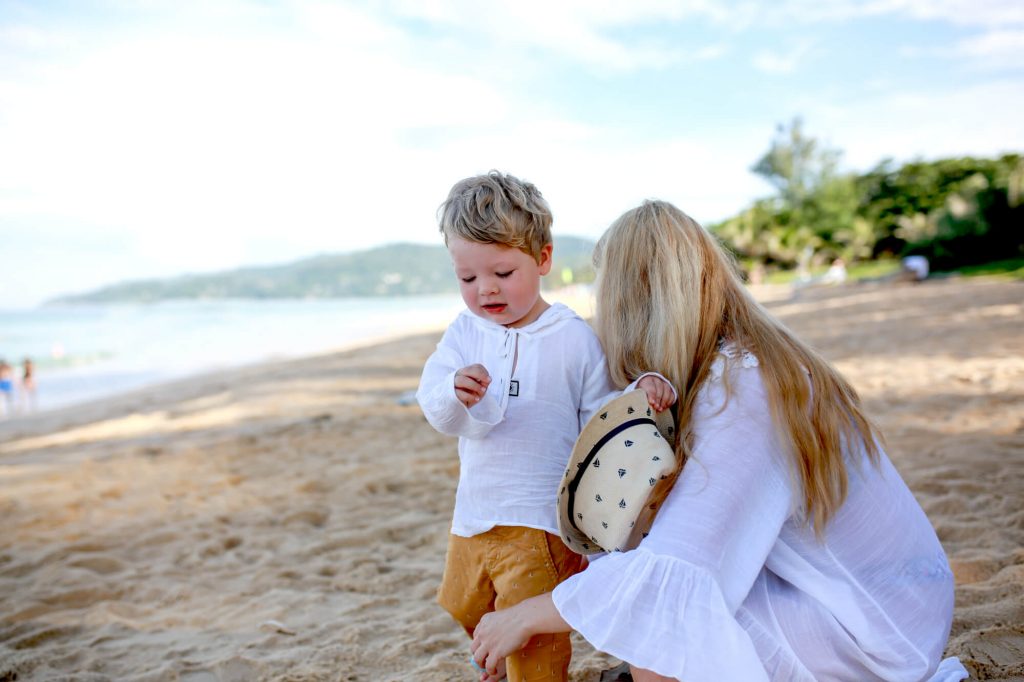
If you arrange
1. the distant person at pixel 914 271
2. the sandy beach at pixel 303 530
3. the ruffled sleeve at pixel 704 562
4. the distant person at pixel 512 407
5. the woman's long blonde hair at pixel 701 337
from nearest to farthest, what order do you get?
the ruffled sleeve at pixel 704 562
the woman's long blonde hair at pixel 701 337
the distant person at pixel 512 407
the sandy beach at pixel 303 530
the distant person at pixel 914 271

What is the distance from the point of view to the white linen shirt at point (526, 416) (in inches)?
73.8

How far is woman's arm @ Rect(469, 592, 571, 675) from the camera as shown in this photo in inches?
61.9

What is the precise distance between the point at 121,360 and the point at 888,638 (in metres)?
21.6

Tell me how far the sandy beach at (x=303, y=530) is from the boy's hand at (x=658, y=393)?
1105 mm

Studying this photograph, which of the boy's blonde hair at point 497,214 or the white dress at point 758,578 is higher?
the boy's blonde hair at point 497,214

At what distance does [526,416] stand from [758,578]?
0.69 m

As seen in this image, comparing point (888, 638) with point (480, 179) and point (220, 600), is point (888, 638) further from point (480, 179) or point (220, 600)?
point (220, 600)

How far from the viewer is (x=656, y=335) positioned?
171 cm

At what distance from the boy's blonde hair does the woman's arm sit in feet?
2.92

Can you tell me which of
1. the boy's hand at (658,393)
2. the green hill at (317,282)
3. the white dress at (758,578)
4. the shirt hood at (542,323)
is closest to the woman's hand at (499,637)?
the white dress at (758,578)

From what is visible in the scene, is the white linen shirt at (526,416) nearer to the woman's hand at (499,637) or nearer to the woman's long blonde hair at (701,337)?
the woman's long blonde hair at (701,337)

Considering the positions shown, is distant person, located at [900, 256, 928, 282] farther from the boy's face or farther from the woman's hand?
the woman's hand

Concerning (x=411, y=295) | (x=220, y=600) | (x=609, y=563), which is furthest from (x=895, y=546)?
(x=411, y=295)

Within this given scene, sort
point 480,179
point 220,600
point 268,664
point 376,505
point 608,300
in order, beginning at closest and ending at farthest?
point 608,300, point 480,179, point 268,664, point 220,600, point 376,505
